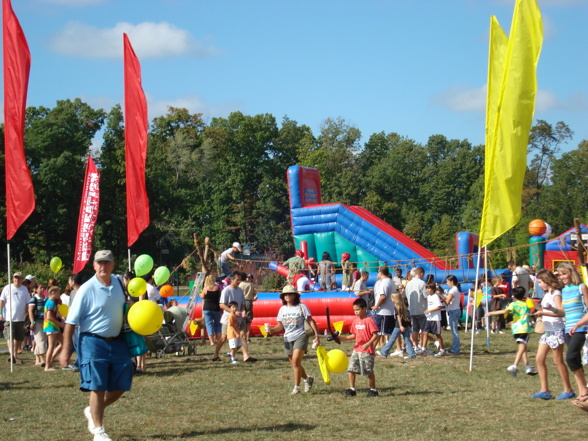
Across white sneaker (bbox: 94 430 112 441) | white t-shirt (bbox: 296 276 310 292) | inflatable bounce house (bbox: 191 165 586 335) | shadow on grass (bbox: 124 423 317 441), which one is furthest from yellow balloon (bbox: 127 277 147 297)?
inflatable bounce house (bbox: 191 165 586 335)

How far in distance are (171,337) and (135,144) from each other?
367cm

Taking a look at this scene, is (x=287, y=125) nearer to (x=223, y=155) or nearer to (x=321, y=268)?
(x=223, y=155)

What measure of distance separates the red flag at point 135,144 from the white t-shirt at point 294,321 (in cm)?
547

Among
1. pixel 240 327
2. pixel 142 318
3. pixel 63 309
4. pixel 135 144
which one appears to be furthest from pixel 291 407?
pixel 135 144

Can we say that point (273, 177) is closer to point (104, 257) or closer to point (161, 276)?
point (161, 276)

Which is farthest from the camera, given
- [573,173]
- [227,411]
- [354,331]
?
[573,173]

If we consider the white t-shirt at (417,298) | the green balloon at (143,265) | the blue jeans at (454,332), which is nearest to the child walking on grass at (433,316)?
the white t-shirt at (417,298)

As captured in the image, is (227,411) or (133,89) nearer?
(227,411)

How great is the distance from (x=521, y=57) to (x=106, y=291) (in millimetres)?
6414

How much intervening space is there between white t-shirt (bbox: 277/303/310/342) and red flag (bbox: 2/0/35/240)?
501cm

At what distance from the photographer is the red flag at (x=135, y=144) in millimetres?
14195

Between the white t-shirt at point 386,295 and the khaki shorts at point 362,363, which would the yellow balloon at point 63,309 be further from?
the khaki shorts at point 362,363

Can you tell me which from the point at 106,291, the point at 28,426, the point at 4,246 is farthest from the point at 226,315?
the point at 4,246

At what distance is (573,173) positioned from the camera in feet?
186
